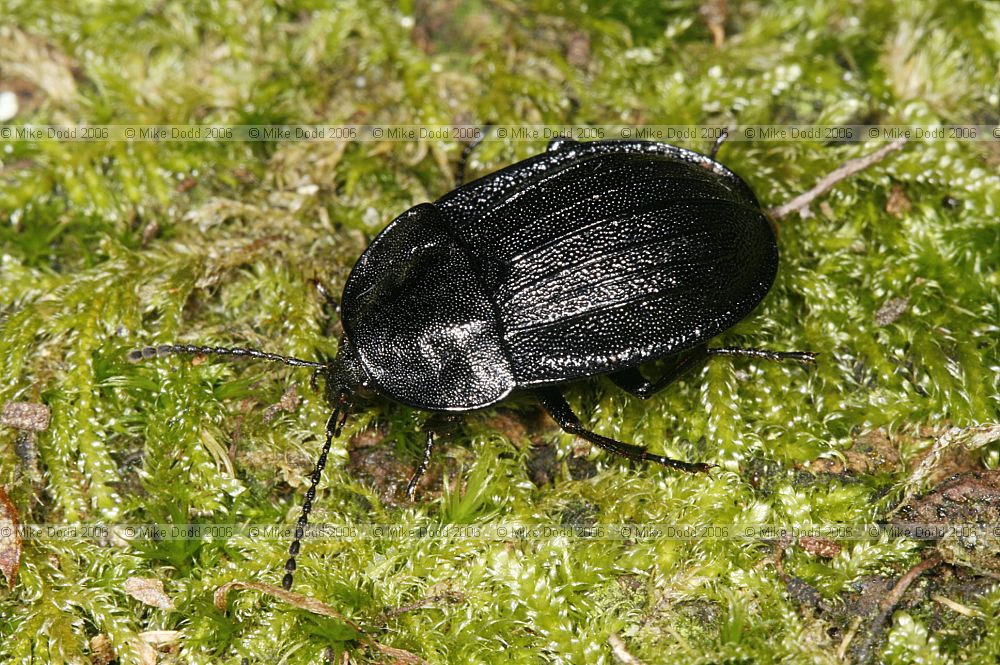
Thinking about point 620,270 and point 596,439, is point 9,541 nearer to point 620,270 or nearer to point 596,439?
point 596,439

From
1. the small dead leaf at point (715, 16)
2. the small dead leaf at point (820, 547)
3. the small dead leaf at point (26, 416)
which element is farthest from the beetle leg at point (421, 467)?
the small dead leaf at point (715, 16)

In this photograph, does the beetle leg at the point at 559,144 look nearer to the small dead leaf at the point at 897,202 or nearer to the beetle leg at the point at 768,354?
the beetle leg at the point at 768,354

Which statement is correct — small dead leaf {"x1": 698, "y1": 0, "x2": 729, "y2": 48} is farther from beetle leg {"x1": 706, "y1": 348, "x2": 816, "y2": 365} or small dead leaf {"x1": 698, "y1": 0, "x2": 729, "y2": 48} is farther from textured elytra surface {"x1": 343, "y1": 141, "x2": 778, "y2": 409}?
beetle leg {"x1": 706, "y1": 348, "x2": 816, "y2": 365}

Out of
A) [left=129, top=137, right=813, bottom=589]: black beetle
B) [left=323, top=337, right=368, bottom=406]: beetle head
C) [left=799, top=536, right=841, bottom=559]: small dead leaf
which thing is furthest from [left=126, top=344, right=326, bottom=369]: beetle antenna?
[left=799, top=536, right=841, bottom=559]: small dead leaf

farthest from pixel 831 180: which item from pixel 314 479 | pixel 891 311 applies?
pixel 314 479

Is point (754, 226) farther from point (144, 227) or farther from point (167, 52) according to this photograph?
point (167, 52)
